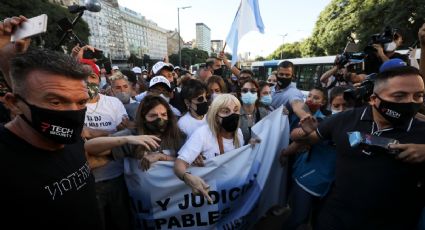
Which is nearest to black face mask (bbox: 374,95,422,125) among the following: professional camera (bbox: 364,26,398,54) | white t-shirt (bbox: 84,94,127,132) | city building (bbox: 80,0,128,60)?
professional camera (bbox: 364,26,398,54)

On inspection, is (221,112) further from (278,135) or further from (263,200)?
(263,200)

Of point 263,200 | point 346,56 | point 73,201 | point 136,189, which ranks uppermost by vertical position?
point 346,56

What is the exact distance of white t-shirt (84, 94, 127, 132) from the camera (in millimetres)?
2881

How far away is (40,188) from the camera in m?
1.32

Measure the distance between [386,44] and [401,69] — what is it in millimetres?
2234

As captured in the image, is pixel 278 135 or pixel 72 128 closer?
pixel 72 128

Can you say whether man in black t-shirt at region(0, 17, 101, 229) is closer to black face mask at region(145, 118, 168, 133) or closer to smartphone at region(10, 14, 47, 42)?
smartphone at region(10, 14, 47, 42)

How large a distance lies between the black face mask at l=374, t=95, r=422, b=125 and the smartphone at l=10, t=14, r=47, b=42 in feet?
7.29

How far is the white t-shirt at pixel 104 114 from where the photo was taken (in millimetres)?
2881

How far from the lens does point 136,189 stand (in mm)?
2621

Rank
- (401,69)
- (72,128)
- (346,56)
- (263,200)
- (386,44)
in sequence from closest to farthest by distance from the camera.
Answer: (72,128)
(401,69)
(263,200)
(386,44)
(346,56)

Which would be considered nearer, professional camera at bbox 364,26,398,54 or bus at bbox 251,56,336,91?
professional camera at bbox 364,26,398,54

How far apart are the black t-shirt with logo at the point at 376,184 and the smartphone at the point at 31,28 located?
7.15 feet

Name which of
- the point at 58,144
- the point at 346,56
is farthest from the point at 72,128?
the point at 346,56
